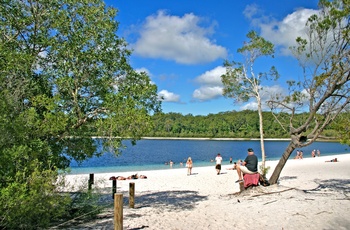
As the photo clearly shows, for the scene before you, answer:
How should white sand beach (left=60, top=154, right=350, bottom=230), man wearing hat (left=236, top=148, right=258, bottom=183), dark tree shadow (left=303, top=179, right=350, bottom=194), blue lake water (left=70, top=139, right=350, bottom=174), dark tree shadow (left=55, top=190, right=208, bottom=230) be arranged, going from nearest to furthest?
white sand beach (left=60, top=154, right=350, bottom=230) < dark tree shadow (left=55, top=190, right=208, bottom=230) < man wearing hat (left=236, top=148, right=258, bottom=183) < dark tree shadow (left=303, top=179, right=350, bottom=194) < blue lake water (left=70, top=139, right=350, bottom=174)

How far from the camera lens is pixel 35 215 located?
6.77 m

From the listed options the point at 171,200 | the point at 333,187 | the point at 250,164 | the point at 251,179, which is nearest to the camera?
the point at 250,164

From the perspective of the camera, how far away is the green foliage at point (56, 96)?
6332 millimetres

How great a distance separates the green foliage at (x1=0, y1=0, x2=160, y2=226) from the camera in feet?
20.8

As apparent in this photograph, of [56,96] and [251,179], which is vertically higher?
[56,96]

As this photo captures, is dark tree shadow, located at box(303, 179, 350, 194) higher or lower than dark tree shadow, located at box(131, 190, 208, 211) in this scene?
higher

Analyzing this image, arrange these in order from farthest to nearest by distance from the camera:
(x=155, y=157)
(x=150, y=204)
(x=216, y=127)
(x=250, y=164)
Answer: (x=216, y=127), (x=155, y=157), (x=250, y=164), (x=150, y=204)

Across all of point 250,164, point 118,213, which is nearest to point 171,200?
point 250,164

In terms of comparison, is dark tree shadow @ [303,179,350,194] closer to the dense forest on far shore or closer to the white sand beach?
the white sand beach

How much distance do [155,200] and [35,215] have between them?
22.7ft

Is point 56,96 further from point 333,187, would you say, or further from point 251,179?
point 333,187

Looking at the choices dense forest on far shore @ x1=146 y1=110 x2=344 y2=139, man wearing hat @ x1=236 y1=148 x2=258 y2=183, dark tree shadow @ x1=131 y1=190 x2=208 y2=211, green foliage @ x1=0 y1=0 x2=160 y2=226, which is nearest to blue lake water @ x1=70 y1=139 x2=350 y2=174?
green foliage @ x1=0 y1=0 x2=160 y2=226

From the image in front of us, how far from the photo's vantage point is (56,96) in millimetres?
7398

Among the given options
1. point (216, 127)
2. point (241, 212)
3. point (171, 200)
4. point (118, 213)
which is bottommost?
point (171, 200)
